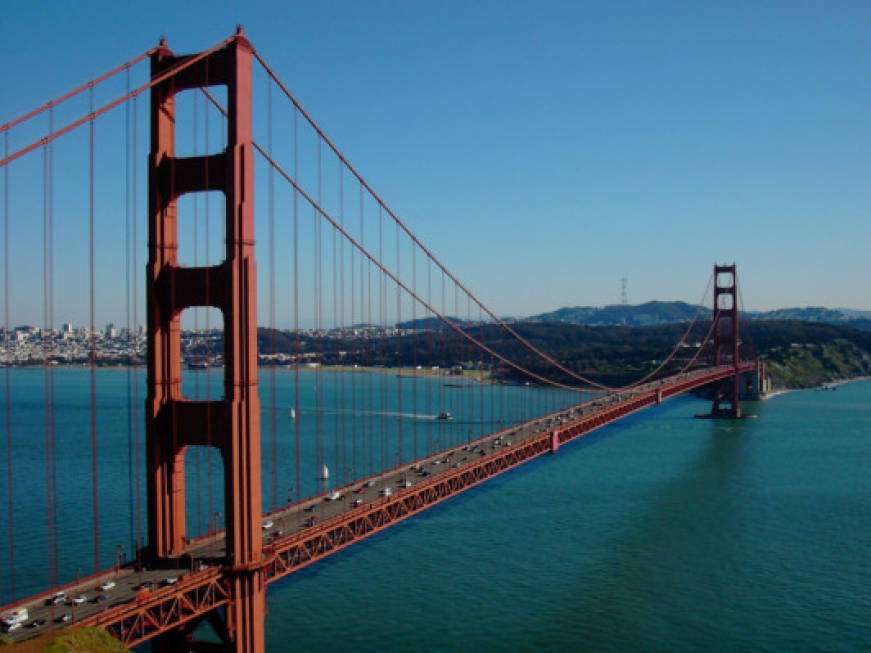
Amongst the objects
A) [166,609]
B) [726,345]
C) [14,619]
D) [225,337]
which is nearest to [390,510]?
[225,337]

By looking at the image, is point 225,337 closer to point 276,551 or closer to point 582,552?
point 276,551

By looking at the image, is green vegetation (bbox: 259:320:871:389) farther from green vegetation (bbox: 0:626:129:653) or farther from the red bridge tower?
green vegetation (bbox: 0:626:129:653)

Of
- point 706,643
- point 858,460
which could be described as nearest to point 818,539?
point 706,643

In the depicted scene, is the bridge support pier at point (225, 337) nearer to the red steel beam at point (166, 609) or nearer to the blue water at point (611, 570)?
the red steel beam at point (166, 609)

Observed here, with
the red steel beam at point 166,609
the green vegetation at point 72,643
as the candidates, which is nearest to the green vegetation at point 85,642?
the green vegetation at point 72,643

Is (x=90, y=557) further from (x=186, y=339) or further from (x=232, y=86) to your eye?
(x=186, y=339)
